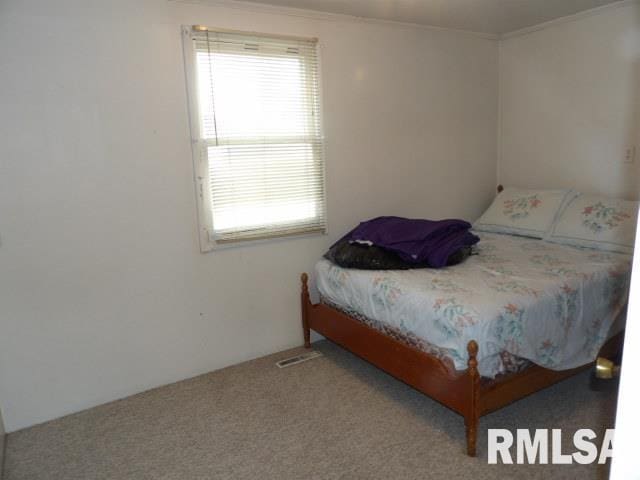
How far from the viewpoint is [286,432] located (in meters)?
2.19

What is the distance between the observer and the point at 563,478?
1801 mm

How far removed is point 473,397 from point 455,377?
107 millimetres

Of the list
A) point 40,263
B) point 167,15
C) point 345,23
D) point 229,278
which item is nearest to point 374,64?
point 345,23

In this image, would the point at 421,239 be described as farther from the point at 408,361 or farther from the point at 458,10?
the point at 458,10

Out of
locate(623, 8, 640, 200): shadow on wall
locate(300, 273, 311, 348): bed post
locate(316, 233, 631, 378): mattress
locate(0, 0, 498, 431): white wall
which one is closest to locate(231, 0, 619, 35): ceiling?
locate(0, 0, 498, 431): white wall

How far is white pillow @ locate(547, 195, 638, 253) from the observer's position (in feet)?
9.07

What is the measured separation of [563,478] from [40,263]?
2.63m

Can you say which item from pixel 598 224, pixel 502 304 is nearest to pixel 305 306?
pixel 502 304

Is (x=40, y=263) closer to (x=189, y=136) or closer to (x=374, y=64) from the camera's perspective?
(x=189, y=136)

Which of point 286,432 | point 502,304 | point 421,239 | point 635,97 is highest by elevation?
point 635,97

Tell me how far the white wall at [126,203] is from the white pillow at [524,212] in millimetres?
1025

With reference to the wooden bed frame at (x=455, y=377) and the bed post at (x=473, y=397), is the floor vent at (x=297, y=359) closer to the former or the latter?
the wooden bed frame at (x=455, y=377)

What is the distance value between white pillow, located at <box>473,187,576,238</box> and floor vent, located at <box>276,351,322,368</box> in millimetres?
1694

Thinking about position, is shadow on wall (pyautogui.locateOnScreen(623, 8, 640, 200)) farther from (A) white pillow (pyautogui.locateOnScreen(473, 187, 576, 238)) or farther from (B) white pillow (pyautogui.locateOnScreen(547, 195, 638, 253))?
(A) white pillow (pyautogui.locateOnScreen(473, 187, 576, 238))
